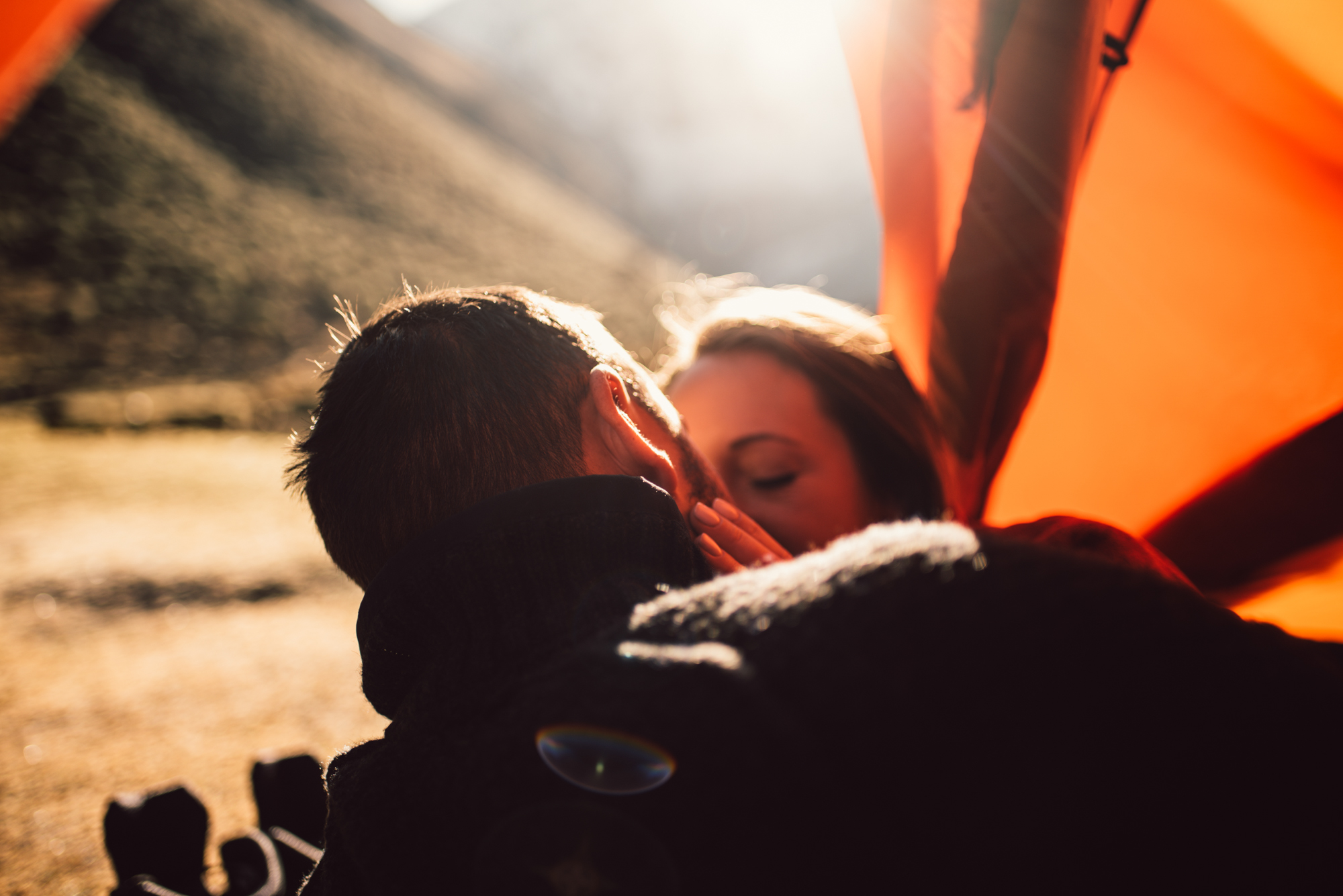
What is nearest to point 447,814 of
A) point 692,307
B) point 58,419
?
point 692,307

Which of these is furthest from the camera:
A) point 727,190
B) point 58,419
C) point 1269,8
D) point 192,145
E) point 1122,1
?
point 727,190

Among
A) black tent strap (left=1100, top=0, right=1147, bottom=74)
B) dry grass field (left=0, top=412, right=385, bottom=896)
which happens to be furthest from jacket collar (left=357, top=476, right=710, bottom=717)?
black tent strap (left=1100, top=0, right=1147, bottom=74)

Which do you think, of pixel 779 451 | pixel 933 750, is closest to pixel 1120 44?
pixel 779 451

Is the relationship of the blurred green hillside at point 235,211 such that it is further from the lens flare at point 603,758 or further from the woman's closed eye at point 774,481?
the lens flare at point 603,758

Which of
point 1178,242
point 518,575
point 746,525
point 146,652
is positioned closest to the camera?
point 518,575

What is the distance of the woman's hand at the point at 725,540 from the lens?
0.88 m

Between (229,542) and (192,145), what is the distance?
49.3 ft

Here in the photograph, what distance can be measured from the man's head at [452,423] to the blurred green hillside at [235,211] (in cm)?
365

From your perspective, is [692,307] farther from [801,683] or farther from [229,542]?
[229,542]

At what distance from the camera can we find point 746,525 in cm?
100

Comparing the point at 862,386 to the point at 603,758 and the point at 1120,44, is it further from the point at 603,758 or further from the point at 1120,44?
the point at 603,758

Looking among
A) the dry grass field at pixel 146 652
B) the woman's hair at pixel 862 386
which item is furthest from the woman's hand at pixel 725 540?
the dry grass field at pixel 146 652

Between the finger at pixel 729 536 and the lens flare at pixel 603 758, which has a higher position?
the finger at pixel 729 536

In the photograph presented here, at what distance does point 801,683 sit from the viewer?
1.42 feet
